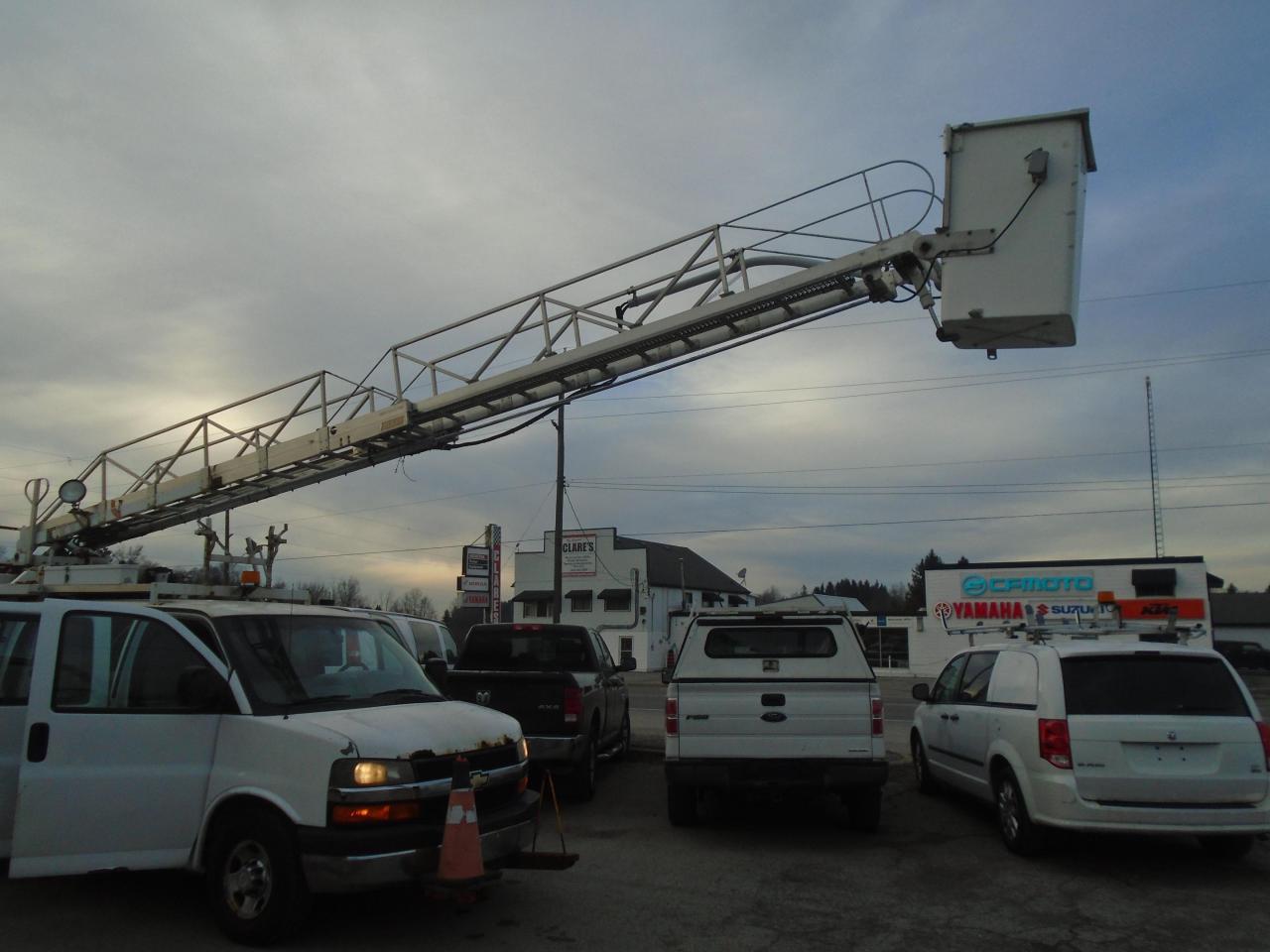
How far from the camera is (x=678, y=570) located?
62.8m

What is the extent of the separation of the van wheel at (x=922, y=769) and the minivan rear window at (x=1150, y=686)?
331 cm

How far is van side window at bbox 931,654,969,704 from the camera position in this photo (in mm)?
9828

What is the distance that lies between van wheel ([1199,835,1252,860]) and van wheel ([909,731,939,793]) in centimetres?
292

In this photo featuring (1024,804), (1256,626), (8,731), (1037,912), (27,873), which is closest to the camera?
(27,873)

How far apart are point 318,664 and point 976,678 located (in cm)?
619

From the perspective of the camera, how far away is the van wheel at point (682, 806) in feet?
28.7

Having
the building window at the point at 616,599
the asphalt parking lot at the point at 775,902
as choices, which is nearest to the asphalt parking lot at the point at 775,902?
the asphalt parking lot at the point at 775,902

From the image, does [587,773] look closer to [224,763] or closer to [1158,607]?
[224,763]

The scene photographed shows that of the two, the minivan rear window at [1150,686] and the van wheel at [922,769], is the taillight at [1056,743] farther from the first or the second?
the van wheel at [922,769]

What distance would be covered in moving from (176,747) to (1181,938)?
6139mm

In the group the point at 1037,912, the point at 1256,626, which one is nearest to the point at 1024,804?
the point at 1037,912

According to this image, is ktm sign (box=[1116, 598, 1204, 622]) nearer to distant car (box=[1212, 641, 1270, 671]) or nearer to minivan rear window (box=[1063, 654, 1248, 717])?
distant car (box=[1212, 641, 1270, 671])

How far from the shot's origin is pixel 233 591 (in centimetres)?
923

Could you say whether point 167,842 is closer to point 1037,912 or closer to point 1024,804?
point 1037,912
